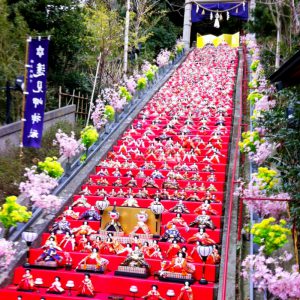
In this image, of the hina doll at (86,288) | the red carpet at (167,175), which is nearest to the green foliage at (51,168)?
the red carpet at (167,175)

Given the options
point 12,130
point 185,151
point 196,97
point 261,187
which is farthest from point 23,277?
point 196,97

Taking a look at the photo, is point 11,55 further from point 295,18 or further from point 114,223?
point 295,18

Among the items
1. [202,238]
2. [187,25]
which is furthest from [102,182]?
[187,25]

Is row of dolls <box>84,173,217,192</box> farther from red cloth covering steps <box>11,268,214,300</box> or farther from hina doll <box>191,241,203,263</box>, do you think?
red cloth covering steps <box>11,268,214,300</box>

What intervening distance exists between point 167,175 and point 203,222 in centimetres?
269

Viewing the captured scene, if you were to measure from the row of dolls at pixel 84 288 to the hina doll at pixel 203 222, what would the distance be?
5.67 feet

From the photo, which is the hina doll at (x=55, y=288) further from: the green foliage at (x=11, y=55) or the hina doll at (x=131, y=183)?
the green foliage at (x=11, y=55)

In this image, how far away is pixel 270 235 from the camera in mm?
5445

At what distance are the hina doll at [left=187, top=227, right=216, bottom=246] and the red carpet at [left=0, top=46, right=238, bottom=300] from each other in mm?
28

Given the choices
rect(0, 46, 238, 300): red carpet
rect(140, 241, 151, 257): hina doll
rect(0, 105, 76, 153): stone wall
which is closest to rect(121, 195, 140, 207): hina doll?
rect(0, 46, 238, 300): red carpet

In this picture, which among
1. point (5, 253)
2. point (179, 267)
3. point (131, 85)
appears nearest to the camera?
point (179, 267)

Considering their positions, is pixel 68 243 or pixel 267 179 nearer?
pixel 267 179

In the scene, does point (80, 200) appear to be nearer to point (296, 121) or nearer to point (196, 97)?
point (296, 121)

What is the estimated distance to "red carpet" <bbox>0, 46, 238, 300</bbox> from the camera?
715 cm
